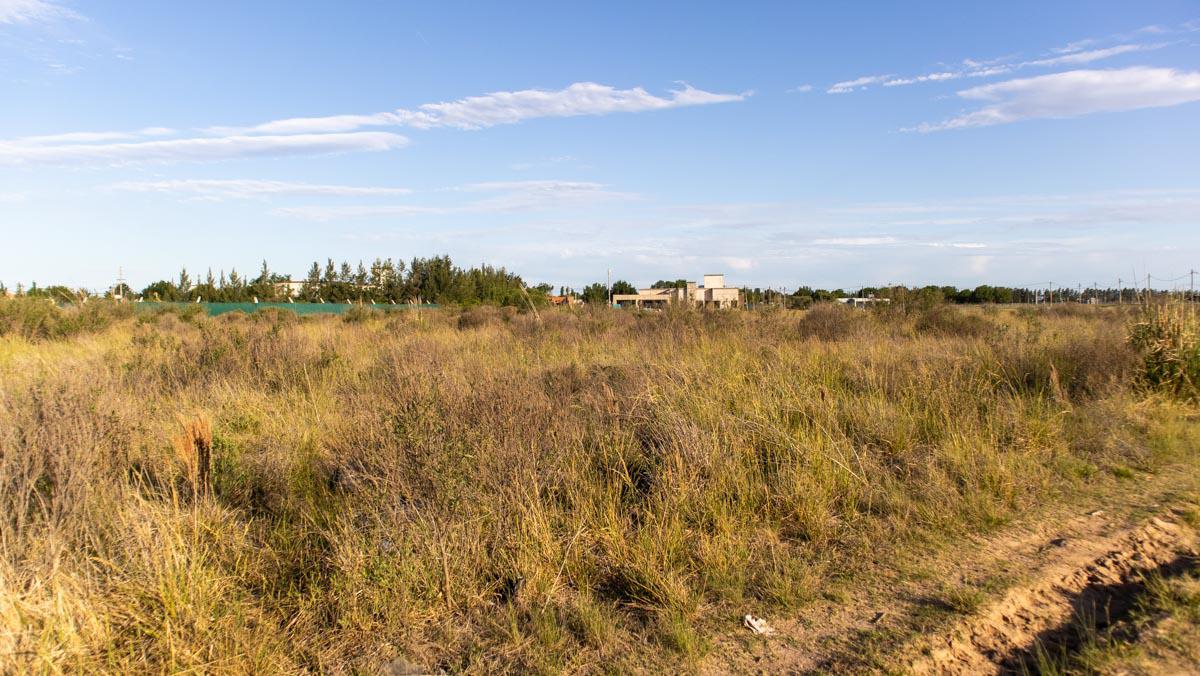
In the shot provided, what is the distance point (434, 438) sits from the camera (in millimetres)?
4605

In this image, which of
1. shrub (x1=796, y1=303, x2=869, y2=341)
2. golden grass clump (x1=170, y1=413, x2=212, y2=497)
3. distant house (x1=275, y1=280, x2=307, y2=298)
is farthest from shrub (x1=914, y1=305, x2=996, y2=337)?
distant house (x1=275, y1=280, x2=307, y2=298)

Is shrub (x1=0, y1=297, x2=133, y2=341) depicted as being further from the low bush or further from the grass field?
the low bush

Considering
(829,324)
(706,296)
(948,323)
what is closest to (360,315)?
(706,296)

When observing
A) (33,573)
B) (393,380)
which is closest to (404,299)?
(393,380)

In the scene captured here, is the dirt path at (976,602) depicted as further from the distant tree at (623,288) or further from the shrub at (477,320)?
the distant tree at (623,288)

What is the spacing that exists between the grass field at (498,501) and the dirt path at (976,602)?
0.67 feet

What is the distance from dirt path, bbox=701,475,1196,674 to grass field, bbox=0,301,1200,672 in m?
0.20

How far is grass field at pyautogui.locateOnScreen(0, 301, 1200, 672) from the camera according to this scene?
332cm

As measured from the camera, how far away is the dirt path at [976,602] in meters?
3.29

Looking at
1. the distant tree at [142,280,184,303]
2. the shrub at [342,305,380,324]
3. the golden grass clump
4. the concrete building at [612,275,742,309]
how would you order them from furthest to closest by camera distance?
the distant tree at [142,280,184,303] < the shrub at [342,305,380,324] < the concrete building at [612,275,742,309] < the golden grass clump

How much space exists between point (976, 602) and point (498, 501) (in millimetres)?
2964

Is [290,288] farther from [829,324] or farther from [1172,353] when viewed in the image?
[1172,353]

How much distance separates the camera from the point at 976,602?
3.67 metres

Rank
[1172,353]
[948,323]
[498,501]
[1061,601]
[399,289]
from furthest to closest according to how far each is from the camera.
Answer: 1. [399,289]
2. [948,323]
3. [1172,353]
4. [498,501]
5. [1061,601]
